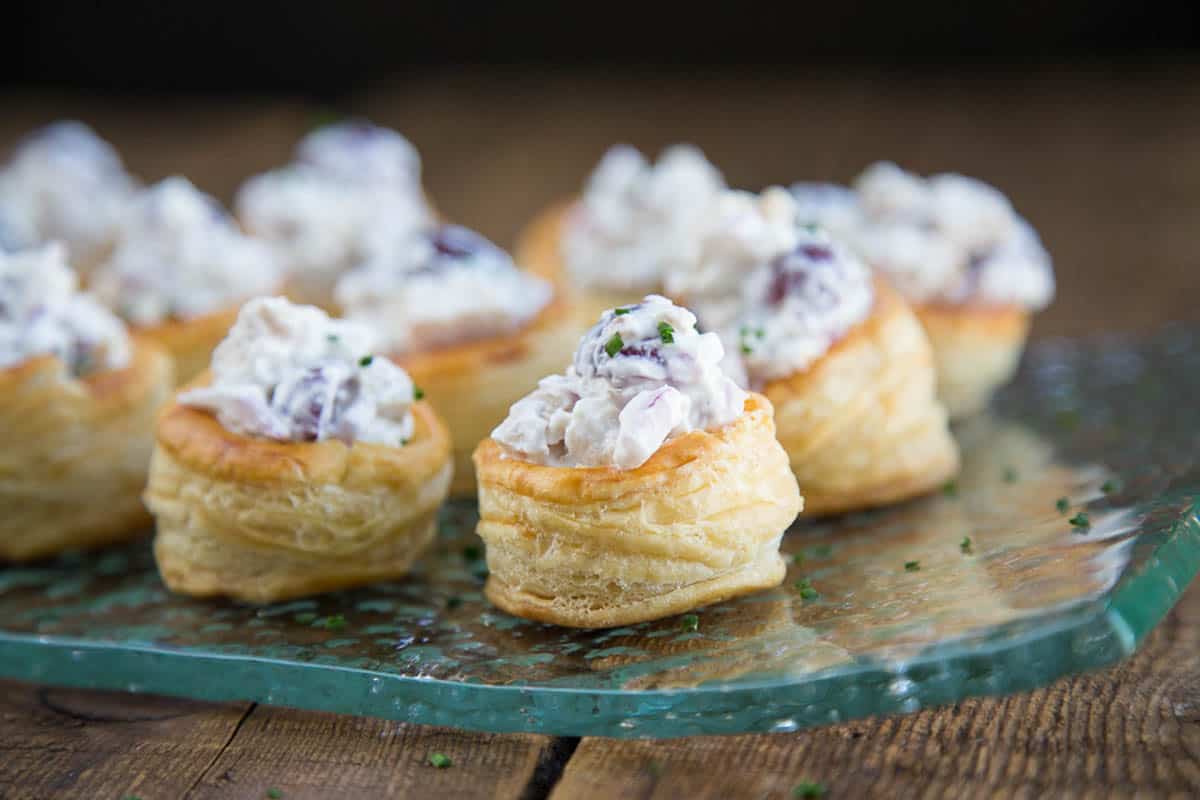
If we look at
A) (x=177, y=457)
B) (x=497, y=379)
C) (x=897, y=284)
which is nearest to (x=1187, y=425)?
(x=897, y=284)

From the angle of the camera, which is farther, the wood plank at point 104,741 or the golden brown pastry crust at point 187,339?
the golden brown pastry crust at point 187,339

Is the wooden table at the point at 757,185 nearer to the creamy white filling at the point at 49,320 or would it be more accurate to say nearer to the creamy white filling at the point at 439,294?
the creamy white filling at the point at 49,320

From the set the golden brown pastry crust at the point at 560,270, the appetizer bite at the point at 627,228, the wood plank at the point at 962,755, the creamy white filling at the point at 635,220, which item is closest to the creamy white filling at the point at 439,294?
the golden brown pastry crust at the point at 560,270

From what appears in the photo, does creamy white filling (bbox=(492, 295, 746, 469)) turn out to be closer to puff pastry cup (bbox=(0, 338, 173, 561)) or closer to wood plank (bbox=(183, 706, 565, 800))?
wood plank (bbox=(183, 706, 565, 800))

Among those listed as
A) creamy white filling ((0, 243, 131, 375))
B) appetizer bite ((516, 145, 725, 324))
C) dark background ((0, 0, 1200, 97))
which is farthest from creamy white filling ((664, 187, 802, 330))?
dark background ((0, 0, 1200, 97))

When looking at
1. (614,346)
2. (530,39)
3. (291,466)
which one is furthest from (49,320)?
(530,39)

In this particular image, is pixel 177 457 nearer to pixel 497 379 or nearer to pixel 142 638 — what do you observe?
pixel 142 638
